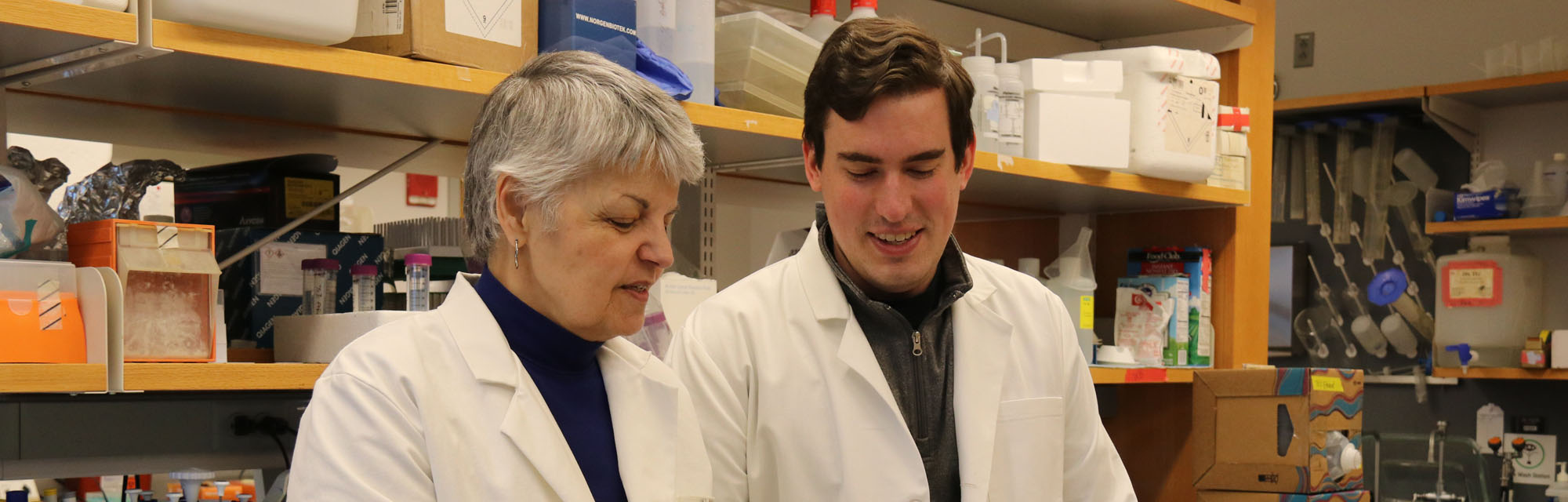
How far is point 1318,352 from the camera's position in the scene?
5383 millimetres

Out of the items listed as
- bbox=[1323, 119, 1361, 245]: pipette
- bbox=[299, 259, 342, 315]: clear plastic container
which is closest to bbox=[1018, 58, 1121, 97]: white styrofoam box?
bbox=[299, 259, 342, 315]: clear plastic container

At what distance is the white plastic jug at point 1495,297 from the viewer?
4.72m

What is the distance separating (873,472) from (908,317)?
0.77 ft

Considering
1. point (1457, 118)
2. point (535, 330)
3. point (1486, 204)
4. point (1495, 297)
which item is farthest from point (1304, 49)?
point (535, 330)

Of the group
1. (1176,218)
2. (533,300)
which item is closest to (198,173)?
(533,300)

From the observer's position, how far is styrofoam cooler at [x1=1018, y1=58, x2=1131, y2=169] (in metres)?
2.57

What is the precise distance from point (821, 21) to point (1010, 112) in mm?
462

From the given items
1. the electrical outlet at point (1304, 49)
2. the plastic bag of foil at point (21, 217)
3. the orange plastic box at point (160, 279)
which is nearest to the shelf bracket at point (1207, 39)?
the orange plastic box at point (160, 279)

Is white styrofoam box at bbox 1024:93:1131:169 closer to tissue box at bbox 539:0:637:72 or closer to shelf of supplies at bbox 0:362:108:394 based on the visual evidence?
tissue box at bbox 539:0:637:72

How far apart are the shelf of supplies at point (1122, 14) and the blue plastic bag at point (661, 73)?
1.25 metres

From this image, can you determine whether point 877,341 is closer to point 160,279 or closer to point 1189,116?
point 160,279

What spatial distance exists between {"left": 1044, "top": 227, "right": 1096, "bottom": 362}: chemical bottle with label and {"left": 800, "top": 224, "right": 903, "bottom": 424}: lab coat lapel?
4.12 feet

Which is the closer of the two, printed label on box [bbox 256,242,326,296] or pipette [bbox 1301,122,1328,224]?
printed label on box [bbox 256,242,326,296]

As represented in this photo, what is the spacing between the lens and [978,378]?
1.66m
